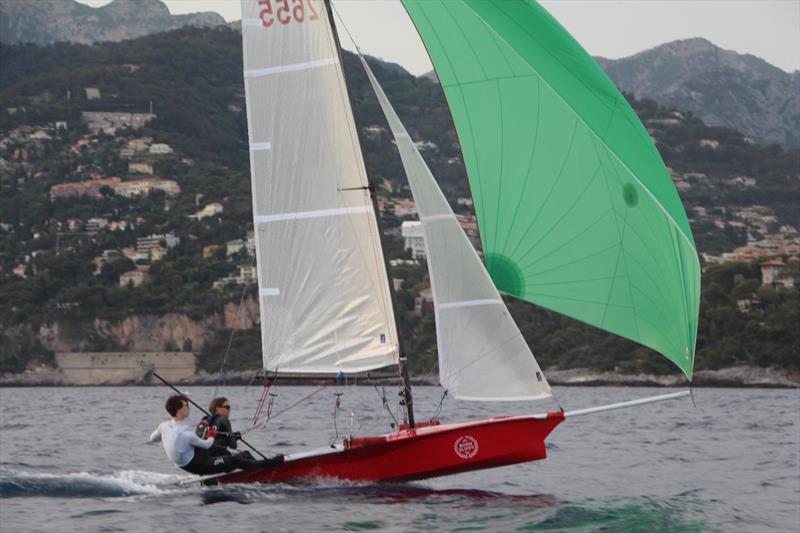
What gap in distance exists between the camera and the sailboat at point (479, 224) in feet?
48.9

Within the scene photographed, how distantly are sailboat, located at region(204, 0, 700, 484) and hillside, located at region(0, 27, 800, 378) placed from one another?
50.4m

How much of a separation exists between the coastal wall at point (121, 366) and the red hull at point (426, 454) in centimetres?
8914

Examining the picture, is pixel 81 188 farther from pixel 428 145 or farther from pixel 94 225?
pixel 428 145

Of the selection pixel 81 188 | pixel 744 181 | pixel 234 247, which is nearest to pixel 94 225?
pixel 81 188

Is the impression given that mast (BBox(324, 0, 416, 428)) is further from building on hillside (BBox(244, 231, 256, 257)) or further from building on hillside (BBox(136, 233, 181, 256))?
building on hillside (BBox(136, 233, 181, 256))

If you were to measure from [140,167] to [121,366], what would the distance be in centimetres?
5649

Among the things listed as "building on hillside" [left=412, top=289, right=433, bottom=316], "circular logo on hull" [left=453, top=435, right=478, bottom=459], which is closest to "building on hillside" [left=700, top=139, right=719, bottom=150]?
"building on hillside" [left=412, top=289, right=433, bottom=316]

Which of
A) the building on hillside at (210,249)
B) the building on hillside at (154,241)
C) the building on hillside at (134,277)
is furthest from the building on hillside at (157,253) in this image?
the building on hillside at (134,277)

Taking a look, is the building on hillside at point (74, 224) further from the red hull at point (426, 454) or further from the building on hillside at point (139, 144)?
the red hull at point (426, 454)

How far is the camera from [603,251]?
49.4 ft

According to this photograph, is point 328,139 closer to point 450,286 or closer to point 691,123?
point 450,286

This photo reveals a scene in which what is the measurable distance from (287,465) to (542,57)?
17.0 feet

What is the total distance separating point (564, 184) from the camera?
15047 mm

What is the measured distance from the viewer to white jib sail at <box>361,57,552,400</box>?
15555 millimetres
